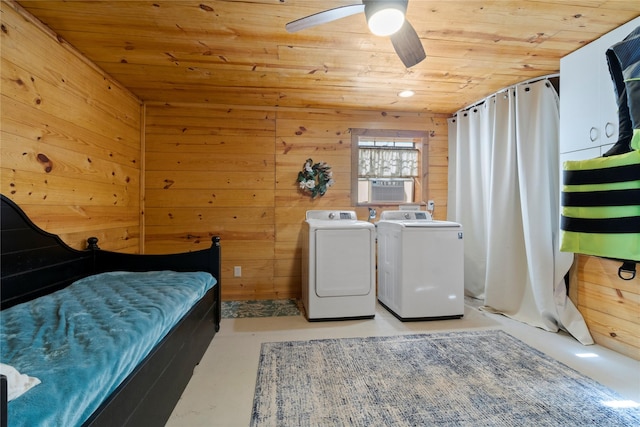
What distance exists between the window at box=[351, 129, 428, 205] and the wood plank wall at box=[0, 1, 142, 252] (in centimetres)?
251

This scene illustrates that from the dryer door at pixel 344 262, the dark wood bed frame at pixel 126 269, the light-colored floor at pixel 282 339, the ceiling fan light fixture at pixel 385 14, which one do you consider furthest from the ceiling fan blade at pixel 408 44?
the light-colored floor at pixel 282 339

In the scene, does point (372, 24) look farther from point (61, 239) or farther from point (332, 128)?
point (61, 239)

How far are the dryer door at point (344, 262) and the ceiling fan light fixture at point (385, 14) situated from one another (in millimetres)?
1639

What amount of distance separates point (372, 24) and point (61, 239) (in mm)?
2367

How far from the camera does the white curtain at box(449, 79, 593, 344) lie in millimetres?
2434

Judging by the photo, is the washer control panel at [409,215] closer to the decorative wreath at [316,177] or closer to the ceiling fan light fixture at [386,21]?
the decorative wreath at [316,177]

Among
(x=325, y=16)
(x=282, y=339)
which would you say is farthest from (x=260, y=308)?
(x=325, y=16)

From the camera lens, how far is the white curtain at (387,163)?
360 cm

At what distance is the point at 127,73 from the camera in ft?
8.27

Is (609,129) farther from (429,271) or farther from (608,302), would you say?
(429,271)

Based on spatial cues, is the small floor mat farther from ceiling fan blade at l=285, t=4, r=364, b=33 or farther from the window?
ceiling fan blade at l=285, t=4, r=364, b=33

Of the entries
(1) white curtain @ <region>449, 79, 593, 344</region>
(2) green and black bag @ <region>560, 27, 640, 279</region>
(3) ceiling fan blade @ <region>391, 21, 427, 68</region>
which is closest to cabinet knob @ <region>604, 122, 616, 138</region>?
(2) green and black bag @ <region>560, 27, 640, 279</region>

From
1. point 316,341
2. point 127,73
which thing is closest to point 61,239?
point 127,73

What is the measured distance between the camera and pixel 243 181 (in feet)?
10.9
